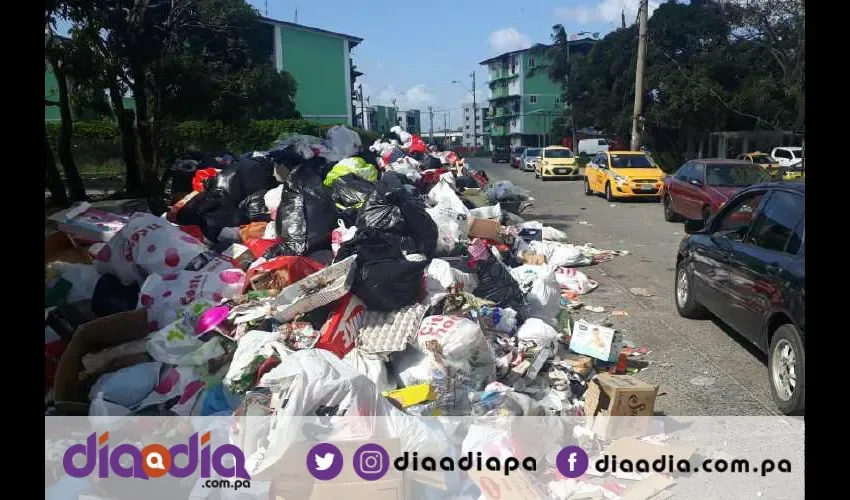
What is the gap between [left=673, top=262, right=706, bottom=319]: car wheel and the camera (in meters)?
5.93

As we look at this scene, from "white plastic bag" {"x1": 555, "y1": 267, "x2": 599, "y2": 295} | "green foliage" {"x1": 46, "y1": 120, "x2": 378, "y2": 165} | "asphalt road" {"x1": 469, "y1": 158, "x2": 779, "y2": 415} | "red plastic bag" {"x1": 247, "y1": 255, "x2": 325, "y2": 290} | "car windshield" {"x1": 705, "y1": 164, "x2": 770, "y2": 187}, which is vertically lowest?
"asphalt road" {"x1": 469, "y1": 158, "x2": 779, "y2": 415}

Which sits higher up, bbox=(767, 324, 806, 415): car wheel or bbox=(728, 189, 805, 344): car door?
bbox=(728, 189, 805, 344): car door

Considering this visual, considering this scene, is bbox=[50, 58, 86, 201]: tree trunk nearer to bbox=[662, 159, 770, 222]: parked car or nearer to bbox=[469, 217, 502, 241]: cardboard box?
bbox=[469, 217, 502, 241]: cardboard box

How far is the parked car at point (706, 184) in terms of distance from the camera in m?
11.0

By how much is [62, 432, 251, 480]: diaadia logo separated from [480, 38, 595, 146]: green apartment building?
67.1 m

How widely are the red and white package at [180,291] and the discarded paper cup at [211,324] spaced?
1.14ft

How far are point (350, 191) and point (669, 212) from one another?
774cm

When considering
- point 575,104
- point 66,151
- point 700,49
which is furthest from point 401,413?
point 575,104

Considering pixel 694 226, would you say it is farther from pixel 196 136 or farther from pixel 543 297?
pixel 196 136

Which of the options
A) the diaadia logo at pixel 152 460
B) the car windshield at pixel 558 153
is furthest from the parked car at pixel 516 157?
the diaadia logo at pixel 152 460

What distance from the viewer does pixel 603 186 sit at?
17.1 m

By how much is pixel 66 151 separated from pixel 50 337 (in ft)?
32.7

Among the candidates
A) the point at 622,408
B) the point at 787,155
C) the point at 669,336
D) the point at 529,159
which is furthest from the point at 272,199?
the point at 529,159

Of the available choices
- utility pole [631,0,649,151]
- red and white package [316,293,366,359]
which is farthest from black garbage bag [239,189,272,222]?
utility pole [631,0,649,151]
